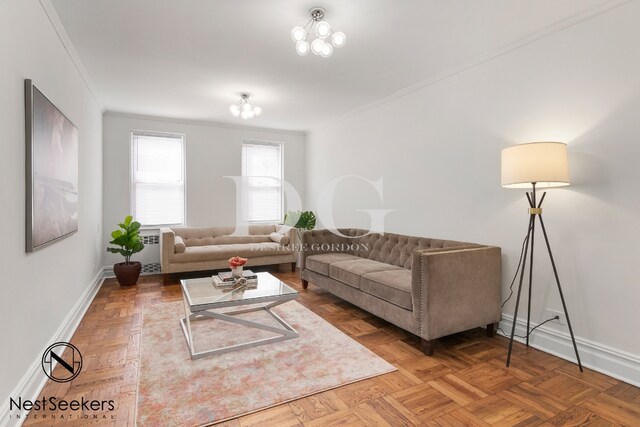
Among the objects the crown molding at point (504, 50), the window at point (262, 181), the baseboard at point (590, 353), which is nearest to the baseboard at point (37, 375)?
the window at point (262, 181)

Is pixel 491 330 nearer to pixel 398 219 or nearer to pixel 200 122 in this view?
pixel 398 219

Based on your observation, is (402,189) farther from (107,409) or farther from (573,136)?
(107,409)

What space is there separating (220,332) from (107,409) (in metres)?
1.13

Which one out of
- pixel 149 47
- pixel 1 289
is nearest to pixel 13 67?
pixel 1 289

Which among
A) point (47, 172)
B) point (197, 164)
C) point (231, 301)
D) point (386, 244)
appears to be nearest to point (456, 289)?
point (386, 244)

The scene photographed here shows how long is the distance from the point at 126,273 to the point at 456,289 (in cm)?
408

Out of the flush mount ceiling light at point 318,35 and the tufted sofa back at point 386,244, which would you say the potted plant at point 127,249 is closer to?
the tufted sofa back at point 386,244

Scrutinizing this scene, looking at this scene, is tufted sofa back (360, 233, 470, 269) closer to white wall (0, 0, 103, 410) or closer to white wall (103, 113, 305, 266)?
white wall (103, 113, 305, 266)

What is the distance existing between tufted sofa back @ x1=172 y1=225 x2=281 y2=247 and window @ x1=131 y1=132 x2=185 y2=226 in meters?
0.37

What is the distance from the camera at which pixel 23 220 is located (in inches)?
74.4

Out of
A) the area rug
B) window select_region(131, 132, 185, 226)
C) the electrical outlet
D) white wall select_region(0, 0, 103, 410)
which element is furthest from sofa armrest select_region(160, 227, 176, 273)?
the electrical outlet

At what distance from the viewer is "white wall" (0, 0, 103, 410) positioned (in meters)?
1.67

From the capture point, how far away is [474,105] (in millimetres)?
3197

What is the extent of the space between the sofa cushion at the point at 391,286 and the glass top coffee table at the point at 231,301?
73cm
